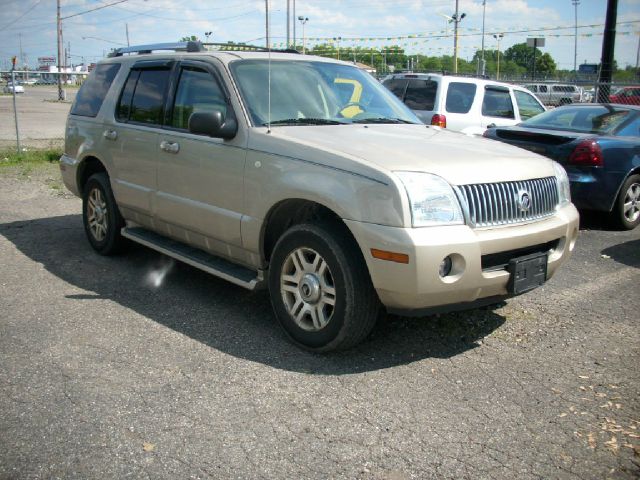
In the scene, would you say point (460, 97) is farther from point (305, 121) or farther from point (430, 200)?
point (430, 200)

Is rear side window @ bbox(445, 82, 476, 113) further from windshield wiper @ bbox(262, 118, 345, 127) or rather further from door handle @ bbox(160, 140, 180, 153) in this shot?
door handle @ bbox(160, 140, 180, 153)

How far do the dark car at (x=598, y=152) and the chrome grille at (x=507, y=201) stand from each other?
364 cm

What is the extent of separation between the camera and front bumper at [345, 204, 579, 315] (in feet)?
11.4

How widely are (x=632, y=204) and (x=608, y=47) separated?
797 cm

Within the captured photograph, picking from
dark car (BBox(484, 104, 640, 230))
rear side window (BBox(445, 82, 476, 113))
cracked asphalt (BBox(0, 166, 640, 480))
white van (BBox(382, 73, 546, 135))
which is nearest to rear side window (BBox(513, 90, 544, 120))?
white van (BBox(382, 73, 546, 135))

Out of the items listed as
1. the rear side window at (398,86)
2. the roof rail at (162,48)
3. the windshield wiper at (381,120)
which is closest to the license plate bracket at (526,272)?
the windshield wiper at (381,120)

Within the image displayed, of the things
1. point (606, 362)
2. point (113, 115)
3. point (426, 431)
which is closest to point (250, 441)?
point (426, 431)

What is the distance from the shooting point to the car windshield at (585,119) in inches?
327

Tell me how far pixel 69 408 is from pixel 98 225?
10.9ft

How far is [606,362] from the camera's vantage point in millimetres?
4051

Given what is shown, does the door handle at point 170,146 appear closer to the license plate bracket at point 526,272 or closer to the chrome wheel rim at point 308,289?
Answer: the chrome wheel rim at point 308,289

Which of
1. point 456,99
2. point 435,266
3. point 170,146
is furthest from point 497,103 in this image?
point 435,266

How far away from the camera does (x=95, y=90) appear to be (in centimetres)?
634

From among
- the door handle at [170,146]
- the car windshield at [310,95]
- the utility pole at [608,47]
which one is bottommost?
the door handle at [170,146]
